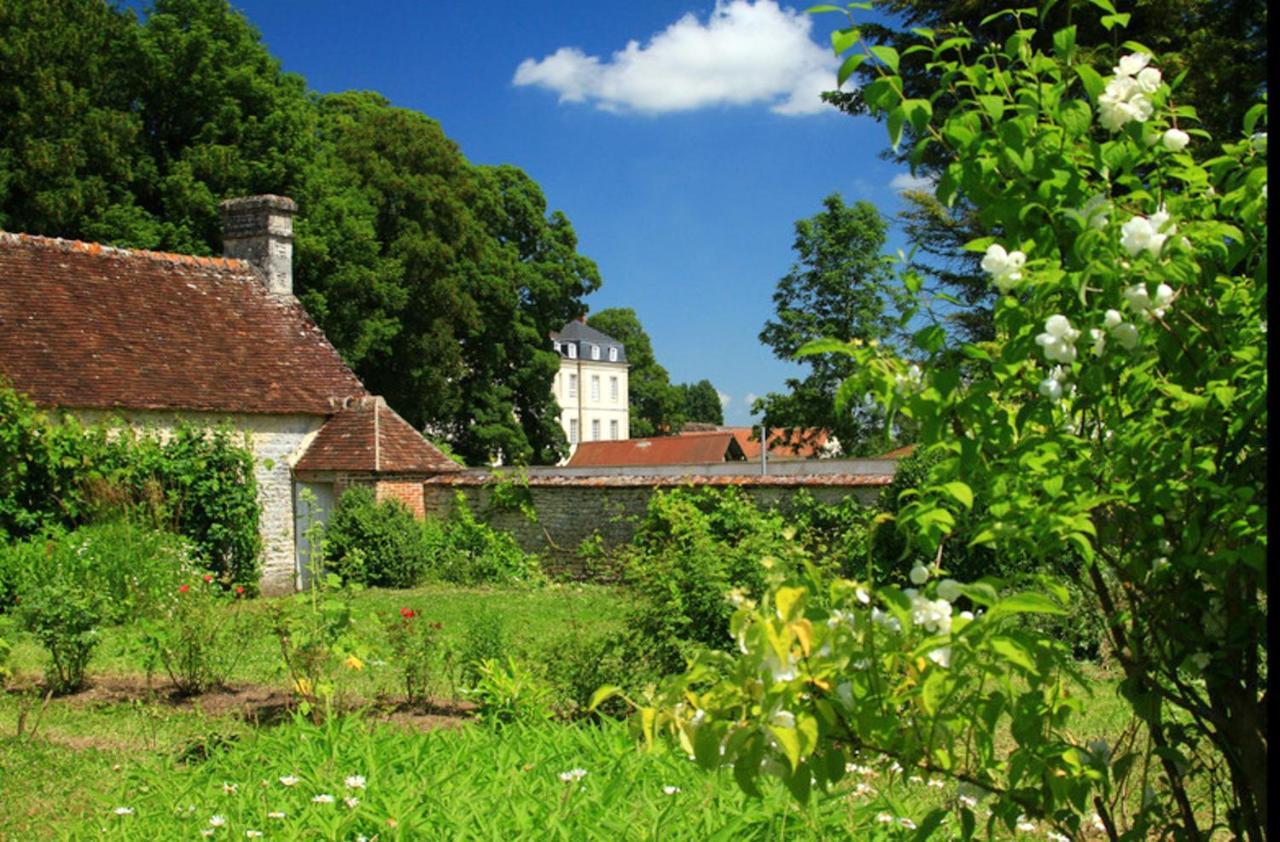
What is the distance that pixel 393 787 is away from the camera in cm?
461

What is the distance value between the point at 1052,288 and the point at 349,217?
27029 mm

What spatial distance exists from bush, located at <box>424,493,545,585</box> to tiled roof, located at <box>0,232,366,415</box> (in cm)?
292

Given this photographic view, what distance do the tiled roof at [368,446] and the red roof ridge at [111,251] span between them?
377 centimetres

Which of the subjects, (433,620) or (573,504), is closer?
(433,620)

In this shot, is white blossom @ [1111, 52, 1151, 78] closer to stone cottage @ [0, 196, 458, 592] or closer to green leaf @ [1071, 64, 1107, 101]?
green leaf @ [1071, 64, 1107, 101]

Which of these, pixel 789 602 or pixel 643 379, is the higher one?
pixel 643 379

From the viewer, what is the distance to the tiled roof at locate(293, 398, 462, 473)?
63.4ft

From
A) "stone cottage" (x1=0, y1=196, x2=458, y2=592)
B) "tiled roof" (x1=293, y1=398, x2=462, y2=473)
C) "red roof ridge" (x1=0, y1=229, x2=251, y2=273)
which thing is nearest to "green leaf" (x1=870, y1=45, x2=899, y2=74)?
"stone cottage" (x1=0, y1=196, x2=458, y2=592)

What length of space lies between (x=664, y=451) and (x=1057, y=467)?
52308mm

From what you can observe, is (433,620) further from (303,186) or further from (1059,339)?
(303,186)

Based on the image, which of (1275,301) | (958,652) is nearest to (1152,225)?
(958,652)

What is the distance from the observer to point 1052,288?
2311 millimetres

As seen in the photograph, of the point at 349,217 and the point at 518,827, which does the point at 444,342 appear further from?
the point at 518,827

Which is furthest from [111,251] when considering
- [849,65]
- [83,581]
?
[849,65]
